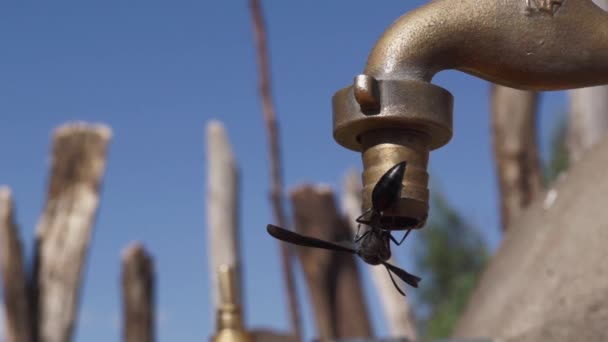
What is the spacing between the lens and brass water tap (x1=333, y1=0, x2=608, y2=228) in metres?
0.89

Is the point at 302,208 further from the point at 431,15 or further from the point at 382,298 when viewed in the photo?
the point at 431,15

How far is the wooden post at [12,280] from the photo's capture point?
3.77 metres

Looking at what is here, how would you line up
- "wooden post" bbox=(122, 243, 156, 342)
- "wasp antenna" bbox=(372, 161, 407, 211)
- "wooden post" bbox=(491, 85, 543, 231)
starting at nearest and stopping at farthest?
1. "wasp antenna" bbox=(372, 161, 407, 211)
2. "wooden post" bbox=(491, 85, 543, 231)
3. "wooden post" bbox=(122, 243, 156, 342)

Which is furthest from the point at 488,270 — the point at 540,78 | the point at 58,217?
the point at 58,217

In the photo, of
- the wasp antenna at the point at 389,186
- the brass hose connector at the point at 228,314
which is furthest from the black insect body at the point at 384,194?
the brass hose connector at the point at 228,314

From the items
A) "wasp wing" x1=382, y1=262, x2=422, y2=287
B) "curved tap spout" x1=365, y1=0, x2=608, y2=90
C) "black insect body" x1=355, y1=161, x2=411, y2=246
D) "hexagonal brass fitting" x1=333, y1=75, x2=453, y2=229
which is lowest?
"wasp wing" x1=382, y1=262, x2=422, y2=287

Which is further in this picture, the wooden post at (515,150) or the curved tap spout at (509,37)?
the wooden post at (515,150)

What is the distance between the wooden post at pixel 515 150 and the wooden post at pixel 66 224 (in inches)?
62.9

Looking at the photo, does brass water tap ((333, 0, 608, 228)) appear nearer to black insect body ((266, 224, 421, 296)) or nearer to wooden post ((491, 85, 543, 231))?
black insect body ((266, 224, 421, 296))

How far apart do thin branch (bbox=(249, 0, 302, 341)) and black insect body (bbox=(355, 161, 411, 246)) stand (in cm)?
420

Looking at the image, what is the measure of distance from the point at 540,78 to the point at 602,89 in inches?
114

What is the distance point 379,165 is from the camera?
882 millimetres

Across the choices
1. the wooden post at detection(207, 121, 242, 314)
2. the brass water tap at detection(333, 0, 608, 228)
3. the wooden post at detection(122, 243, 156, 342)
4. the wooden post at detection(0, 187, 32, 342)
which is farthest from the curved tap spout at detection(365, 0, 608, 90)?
the wooden post at detection(207, 121, 242, 314)

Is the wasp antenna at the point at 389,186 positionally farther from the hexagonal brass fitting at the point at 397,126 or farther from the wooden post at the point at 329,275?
the wooden post at the point at 329,275
